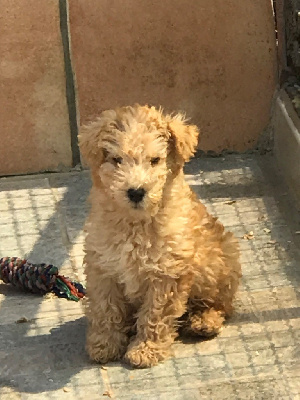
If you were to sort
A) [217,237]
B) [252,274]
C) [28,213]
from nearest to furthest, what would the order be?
1. [217,237]
2. [252,274]
3. [28,213]

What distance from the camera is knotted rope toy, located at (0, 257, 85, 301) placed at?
4195 millimetres

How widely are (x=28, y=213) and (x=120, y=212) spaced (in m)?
1.66

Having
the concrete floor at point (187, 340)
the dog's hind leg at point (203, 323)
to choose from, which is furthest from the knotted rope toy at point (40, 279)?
the dog's hind leg at point (203, 323)

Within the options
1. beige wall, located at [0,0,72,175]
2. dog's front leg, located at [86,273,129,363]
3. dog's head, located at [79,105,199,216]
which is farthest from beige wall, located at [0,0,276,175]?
dog's front leg, located at [86,273,129,363]

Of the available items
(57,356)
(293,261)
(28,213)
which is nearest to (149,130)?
(57,356)

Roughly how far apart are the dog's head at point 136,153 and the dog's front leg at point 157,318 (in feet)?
1.13

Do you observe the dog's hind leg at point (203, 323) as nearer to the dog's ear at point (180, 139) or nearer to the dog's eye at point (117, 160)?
the dog's ear at point (180, 139)

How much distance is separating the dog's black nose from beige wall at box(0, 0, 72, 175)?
220cm

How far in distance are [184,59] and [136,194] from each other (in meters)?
2.33

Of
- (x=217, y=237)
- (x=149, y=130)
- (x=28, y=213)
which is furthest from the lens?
(x=28, y=213)

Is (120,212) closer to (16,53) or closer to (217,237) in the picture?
(217,237)

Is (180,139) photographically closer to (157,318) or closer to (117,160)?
(117,160)

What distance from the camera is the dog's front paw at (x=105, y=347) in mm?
3621

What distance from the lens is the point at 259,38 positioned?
5473 millimetres
